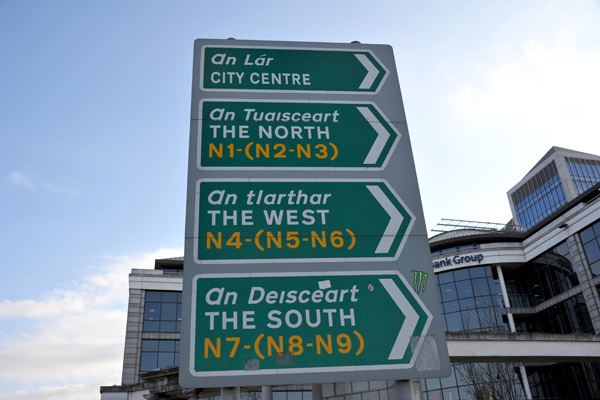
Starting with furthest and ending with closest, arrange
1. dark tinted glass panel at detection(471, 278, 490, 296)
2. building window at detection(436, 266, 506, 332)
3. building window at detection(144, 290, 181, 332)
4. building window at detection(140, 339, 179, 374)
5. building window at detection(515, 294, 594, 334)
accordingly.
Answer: building window at detection(144, 290, 181, 332) → dark tinted glass panel at detection(471, 278, 490, 296) → building window at detection(140, 339, 179, 374) → building window at detection(436, 266, 506, 332) → building window at detection(515, 294, 594, 334)

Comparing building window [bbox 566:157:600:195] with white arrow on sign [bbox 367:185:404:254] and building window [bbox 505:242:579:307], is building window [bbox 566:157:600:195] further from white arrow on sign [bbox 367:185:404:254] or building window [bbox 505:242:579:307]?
white arrow on sign [bbox 367:185:404:254]

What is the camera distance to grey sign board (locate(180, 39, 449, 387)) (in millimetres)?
4746

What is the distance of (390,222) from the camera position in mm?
5570

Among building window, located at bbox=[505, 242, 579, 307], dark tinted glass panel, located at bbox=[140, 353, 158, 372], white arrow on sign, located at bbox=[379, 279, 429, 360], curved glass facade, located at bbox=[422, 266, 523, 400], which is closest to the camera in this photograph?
white arrow on sign, located at bbox=[379, 279, 429, 360]

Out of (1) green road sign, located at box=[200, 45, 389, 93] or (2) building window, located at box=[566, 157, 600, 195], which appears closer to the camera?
(1) green road sign, located at box=[200, 45, 389, 93]

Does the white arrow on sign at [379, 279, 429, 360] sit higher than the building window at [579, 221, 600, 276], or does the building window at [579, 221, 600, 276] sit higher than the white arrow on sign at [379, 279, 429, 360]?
the building window at [579, 221, 600, 276]

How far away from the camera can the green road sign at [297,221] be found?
17.1 feet

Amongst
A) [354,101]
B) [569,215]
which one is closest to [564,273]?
[569,215]

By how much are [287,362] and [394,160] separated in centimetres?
269

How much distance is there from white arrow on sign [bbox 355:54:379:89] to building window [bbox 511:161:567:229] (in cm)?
11228

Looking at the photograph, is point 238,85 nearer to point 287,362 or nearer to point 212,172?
point 212,172

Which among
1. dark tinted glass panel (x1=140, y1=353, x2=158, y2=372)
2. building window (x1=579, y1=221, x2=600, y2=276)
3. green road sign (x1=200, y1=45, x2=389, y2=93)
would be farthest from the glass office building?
green road sign (x1=200, y1=45, x2=389, y2=93)

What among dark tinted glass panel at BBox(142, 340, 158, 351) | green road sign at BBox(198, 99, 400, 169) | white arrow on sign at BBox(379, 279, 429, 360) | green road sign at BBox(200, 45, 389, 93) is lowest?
white arrow on sign at BBox(379, 279, 429, 360)

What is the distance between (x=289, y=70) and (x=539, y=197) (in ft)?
399
